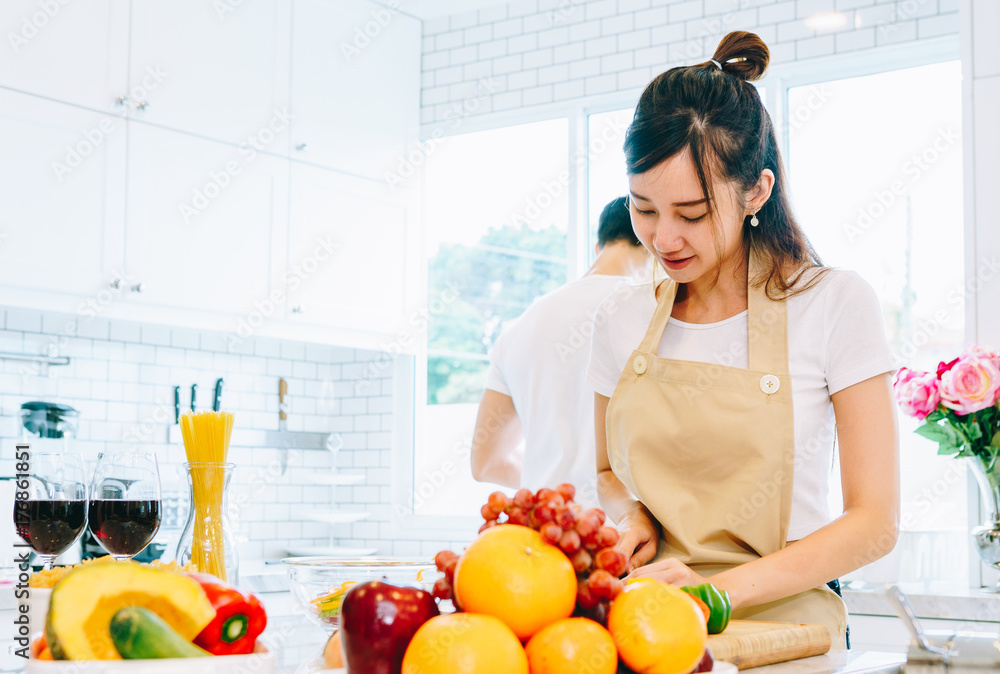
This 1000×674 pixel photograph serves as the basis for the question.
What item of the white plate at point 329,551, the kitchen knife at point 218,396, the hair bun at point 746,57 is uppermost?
the hair bun at point 746,57

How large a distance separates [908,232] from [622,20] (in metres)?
1.49

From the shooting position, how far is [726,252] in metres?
1.59

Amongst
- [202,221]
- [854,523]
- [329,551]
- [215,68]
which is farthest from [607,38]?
[854,523]

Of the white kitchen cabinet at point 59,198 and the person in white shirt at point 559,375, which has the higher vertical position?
the white kitchen cabinet at point 59,198

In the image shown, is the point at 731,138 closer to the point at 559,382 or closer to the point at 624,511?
the point at 624,511

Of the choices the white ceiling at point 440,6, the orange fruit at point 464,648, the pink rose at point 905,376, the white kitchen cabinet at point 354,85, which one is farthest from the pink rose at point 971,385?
the white ceiling at point 440,6

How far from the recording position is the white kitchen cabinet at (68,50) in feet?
10.7

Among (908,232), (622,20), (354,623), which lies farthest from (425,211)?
(354,623)

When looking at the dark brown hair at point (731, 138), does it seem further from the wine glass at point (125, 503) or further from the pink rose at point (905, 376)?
the pink rose at point (905, 376)

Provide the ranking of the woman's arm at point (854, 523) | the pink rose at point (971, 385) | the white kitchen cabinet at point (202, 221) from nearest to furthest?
the woman's arm at point (854, 523), the pink rose at point (971, 385), the white kitchen cabinet at point (202, 221)

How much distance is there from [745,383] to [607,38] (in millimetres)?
3201

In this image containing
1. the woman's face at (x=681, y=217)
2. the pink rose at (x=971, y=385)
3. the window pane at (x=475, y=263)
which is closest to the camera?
the woman's face at (x=681, y=217)

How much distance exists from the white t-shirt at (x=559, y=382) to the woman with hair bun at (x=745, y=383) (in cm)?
95

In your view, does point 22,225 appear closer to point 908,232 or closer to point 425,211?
point 425,211
